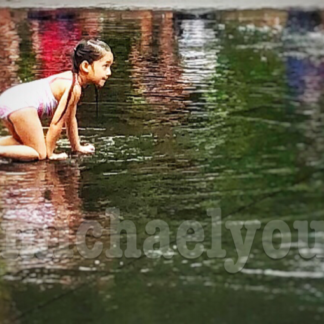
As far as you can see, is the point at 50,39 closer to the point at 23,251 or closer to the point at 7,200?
the point at 7,200

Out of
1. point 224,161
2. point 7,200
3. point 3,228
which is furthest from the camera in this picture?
point 224,161

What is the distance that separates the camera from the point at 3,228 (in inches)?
94.3

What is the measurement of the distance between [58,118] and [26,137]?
0.16 meters

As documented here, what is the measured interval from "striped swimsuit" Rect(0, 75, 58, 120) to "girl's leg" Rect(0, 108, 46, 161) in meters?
0.03

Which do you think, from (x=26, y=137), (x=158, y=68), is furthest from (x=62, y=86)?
(x=158, y=68)

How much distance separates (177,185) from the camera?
106 inches

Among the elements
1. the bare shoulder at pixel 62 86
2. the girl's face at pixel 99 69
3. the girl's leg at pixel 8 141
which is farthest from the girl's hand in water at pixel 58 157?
the girl's face at pixel 99 69

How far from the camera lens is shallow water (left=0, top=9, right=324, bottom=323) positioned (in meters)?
1.89

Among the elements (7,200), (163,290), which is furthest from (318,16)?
(163,290)

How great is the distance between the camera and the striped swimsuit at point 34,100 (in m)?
3.25

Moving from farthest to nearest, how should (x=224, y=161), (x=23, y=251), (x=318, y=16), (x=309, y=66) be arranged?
(x=318, y=16)
(x=309, y=66)
(x=224, y=161)
(x=23, y=251)

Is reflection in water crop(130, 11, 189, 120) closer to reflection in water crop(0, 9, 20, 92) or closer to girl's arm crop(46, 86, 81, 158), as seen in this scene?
girl's arm crop(46, 86, 81, 158)

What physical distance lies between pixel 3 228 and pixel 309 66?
2.44 m

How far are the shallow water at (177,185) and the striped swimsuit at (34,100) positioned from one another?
181 millimetres
